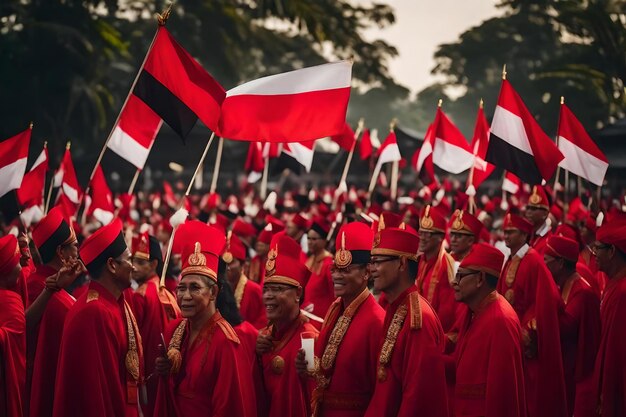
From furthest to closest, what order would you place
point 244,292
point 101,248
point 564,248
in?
point 244,292, point 564,248, point 101,248

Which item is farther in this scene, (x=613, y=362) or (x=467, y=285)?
(x=613, y=362)

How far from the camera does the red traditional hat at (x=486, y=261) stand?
7.12m

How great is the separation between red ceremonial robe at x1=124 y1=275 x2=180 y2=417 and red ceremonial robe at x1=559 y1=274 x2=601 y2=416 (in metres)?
3.46

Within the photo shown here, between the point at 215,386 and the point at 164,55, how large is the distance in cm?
295

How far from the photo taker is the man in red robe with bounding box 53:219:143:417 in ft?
20.9

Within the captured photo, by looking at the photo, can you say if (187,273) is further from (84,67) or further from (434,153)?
(84,67)

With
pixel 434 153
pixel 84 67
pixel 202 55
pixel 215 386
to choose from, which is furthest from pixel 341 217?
pixel 202 55

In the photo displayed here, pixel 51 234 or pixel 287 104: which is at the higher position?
pixel 287 104

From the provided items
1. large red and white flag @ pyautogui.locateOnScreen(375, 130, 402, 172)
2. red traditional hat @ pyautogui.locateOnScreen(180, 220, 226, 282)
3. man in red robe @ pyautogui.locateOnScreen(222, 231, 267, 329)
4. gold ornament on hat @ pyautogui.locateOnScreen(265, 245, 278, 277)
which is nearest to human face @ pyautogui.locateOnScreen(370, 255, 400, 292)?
gold ornament on hat @ pyautogui.locateOnScreen(265, 245, 278, 277)

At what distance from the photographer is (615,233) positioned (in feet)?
26.0

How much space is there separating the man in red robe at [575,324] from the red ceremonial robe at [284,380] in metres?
2.80

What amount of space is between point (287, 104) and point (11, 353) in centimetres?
286

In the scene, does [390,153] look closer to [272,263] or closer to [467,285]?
[467,285]

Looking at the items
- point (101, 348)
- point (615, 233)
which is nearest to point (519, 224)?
point (615, 233)
